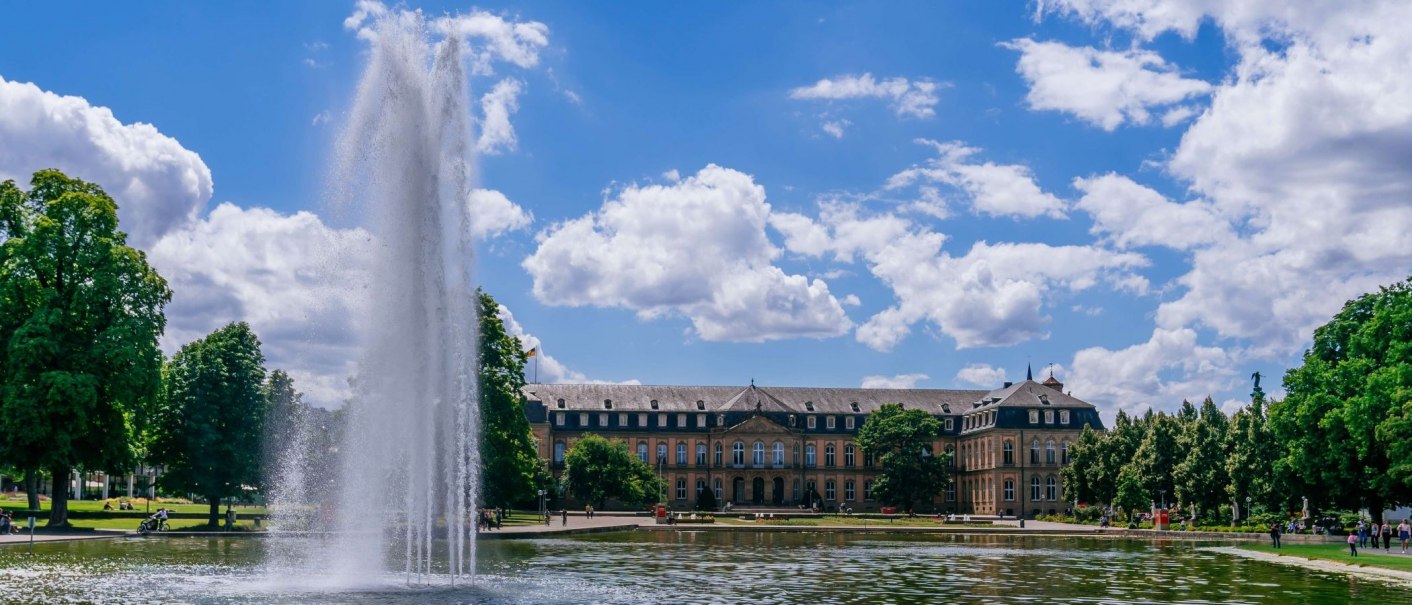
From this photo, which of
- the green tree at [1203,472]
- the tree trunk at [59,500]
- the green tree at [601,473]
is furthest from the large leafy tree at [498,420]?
the green tree at [1203,472]

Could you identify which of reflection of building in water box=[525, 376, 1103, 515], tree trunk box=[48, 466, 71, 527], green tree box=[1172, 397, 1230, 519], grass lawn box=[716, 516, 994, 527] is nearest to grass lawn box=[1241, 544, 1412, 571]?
green tree box=[1172, 397, 1230, 519]

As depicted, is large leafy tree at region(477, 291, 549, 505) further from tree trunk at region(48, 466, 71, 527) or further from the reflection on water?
tree trunk at region(48, 466, 71, 527)

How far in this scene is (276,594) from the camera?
29125 millimetres

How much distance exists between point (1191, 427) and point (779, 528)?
30.0 m

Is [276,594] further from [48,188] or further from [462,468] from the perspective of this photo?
[48,188]

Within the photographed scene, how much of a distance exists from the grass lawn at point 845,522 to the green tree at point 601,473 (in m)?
7.81

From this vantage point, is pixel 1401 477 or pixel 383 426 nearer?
pixel 383 426

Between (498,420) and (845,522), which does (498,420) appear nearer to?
(498,420)

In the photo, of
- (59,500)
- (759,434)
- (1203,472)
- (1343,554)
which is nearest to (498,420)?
(59,500)

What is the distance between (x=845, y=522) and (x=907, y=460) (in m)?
23.7

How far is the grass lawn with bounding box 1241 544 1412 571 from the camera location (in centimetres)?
4650

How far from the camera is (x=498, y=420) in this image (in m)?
66.9

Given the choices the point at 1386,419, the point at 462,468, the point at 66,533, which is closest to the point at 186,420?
the point at 66,533

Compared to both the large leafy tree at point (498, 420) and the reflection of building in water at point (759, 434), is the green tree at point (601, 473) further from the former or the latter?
the large leafy tree at point (498, 420)
